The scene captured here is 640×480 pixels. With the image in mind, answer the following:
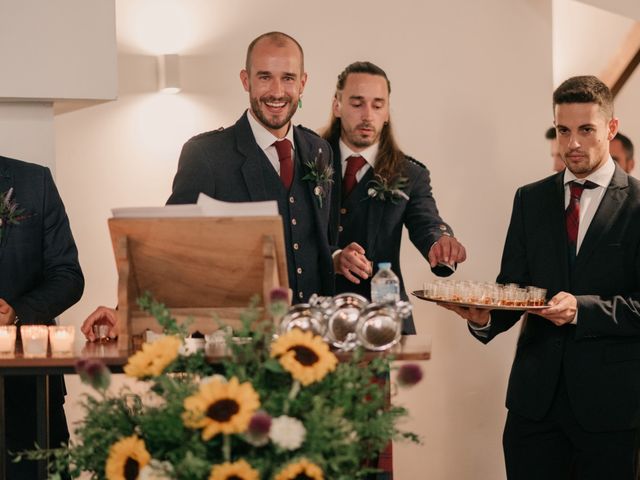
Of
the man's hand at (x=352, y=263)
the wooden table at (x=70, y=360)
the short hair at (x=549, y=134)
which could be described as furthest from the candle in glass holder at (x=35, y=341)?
the short hair at (x=549, y=134)

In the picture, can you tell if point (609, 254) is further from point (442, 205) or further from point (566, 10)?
point (566, 10)

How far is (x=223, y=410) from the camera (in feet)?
7.20

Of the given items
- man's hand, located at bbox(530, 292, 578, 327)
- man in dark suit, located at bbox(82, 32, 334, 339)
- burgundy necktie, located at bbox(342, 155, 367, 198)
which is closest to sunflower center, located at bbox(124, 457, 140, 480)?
man in dark suit, located at bbox(82, 32, 334, 339)

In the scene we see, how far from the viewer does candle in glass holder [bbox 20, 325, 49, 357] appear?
2861 millimetres

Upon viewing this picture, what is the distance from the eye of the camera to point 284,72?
363cm

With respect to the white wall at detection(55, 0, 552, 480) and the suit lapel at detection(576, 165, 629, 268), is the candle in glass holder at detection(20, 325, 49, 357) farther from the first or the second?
the white wall at detection(55, 0, 552, 480)

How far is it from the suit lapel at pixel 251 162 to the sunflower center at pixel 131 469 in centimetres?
140

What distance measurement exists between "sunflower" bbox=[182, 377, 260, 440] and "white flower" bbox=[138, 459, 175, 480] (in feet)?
0.33

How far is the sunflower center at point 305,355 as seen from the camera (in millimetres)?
2289

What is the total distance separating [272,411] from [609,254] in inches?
73.7

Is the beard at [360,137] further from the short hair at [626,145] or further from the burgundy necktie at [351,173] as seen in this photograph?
the short hair at [626,145]

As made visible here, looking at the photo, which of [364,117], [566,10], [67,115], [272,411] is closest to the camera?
[272,411]

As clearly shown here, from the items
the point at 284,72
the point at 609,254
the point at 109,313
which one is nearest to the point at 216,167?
the point at 284,72

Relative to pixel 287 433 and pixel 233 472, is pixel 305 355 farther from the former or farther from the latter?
pixel 233 472
